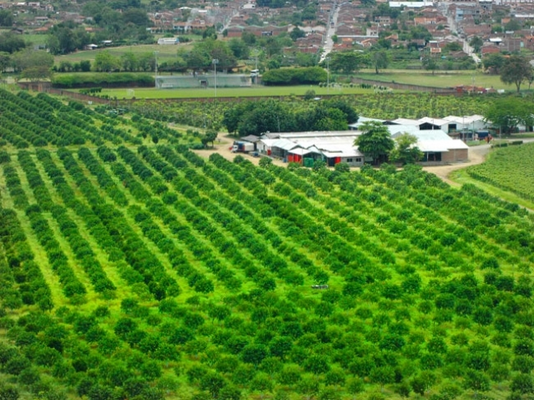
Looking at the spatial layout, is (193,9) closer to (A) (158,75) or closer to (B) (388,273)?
(A) (158,75)

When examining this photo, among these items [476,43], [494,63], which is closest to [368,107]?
[494,63]

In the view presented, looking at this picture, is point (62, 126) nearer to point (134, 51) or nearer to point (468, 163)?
point (468, 163)

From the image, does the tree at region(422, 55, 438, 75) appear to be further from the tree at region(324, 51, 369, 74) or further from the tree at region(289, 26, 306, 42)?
the tree at region(289, 26, 306, 42)

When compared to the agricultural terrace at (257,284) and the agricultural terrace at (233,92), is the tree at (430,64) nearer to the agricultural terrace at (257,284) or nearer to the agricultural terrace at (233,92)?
the agricultural terrace at (233,92)

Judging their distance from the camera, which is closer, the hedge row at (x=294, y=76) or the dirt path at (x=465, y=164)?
the dirt path at (x=465, y=164)

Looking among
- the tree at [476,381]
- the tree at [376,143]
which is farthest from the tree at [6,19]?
the tree at [476,381]

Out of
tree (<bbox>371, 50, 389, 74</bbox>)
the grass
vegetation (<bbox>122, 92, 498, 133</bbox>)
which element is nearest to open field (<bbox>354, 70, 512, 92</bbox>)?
tree (<bbox>371, 50, 389, 74</bbox>)
